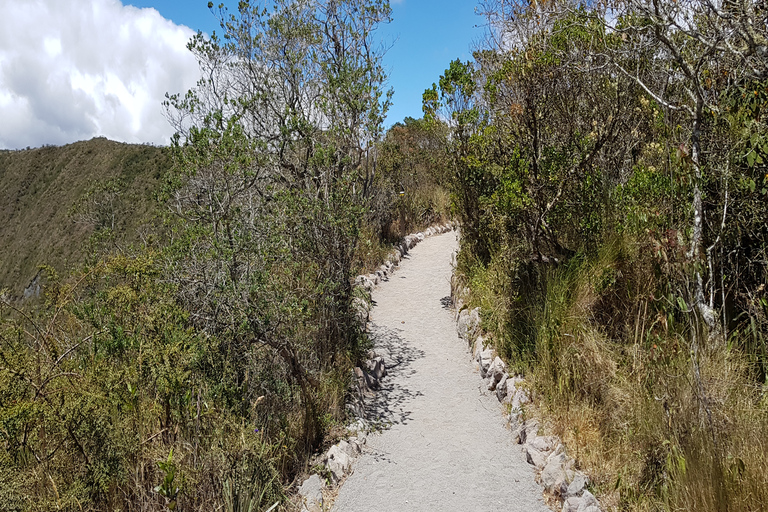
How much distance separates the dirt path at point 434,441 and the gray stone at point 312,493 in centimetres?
17

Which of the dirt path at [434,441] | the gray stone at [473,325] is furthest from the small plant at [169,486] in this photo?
the gray stone at [473,325]

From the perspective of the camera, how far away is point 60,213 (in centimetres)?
5394

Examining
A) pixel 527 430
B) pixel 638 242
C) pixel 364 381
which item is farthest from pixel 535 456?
pixel 364 381

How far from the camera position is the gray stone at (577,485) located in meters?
3.52

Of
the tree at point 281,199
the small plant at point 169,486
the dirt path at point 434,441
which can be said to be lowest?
the dirt path at point 434,441

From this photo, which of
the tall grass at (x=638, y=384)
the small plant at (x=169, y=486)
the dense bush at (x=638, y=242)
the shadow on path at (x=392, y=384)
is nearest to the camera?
the tall grass at (x=638, y=384)

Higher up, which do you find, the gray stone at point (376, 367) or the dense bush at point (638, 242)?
the dense bush at point (638, 242)

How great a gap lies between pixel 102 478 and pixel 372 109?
5262mm

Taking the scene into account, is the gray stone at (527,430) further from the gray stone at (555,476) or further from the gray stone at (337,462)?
the gray stone at (337,462)

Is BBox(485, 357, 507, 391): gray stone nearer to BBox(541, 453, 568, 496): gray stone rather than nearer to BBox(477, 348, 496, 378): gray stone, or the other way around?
BBox(477, 348, 496, 378): gray stone

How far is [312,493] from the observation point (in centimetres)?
396

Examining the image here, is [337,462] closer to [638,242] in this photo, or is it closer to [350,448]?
[350,448]

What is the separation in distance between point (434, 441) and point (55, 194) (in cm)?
6813

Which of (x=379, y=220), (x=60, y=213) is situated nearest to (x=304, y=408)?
(x=379, y=220)
